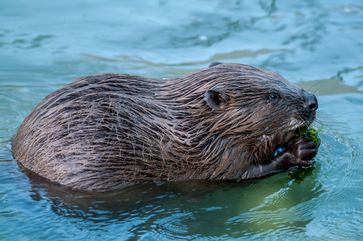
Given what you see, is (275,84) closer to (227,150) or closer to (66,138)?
(227,150)

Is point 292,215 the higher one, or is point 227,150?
point 227,150

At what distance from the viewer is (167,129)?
652cm

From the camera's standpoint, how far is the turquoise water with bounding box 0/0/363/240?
6.12 meters

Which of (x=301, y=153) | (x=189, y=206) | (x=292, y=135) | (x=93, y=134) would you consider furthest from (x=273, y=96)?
(x=93, y=134)

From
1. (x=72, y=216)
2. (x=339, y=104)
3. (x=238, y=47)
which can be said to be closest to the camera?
(x=72, y=216)

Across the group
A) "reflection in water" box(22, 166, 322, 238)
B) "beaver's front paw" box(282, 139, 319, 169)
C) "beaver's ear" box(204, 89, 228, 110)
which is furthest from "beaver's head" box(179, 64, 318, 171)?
"reflection in water" box(22, 166, 322, 238)

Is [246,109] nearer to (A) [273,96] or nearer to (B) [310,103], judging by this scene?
(A) [273,96]

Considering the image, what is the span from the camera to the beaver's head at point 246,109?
21.6ft

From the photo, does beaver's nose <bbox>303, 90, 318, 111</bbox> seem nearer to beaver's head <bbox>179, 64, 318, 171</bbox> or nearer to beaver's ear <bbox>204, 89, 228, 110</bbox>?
beaver's head <bbox>179, 64, 318, 171</bbox>

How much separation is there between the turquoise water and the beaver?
0.13 m

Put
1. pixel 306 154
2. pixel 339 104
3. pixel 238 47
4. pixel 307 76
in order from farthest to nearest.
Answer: pixel 238 47 < pixel 307 76 < pixel 339 104 < pixel 306 154

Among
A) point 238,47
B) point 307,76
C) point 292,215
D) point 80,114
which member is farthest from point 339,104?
point 80,114

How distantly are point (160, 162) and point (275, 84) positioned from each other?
1081mm

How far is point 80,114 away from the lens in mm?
6352
